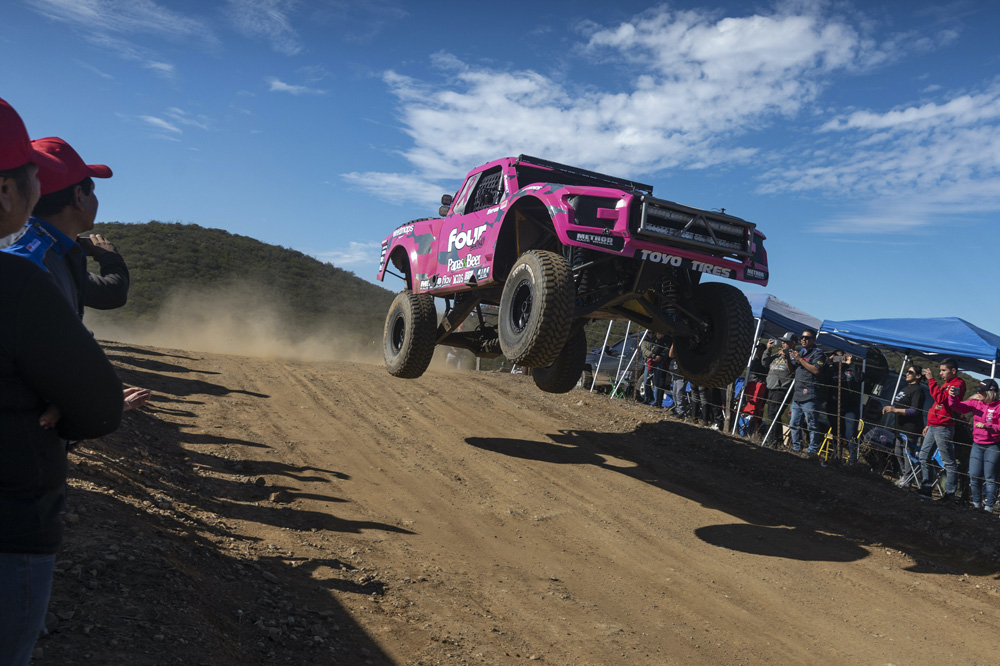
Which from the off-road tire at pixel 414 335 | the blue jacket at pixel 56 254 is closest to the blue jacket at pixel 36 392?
the blue jacket at pixel 56 254

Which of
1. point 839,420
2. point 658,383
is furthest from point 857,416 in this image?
point 658,383

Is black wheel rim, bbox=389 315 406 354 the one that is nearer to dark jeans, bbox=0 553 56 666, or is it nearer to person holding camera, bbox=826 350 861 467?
person holding camera, bbox=826 350 861 467

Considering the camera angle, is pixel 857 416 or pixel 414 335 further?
pixel 857 416

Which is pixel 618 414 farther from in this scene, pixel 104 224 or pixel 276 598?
pixel 104 224

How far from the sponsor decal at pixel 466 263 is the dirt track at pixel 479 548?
98.5 inches

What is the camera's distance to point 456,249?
9023 mm

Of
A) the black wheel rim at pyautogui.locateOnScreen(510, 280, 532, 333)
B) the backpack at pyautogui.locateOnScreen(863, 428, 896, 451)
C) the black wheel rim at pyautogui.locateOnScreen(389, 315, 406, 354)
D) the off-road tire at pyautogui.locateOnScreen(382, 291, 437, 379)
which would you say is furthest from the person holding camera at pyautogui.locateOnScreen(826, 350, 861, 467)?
the black wheel rim at pyautogui.locateOnScreen(389, 315, 406, 354)

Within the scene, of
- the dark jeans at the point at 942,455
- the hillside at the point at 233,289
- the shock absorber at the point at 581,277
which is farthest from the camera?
the hillside at the point at 233,289

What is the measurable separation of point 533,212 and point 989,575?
6003 mm

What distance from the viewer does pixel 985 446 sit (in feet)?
28.6

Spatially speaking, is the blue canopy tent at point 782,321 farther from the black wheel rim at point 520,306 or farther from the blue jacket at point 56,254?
the blue jacket at point 56,254

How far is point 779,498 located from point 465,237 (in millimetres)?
5254

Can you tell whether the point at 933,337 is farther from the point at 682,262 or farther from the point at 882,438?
the point at 682,262

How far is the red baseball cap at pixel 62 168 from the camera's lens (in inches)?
91.9
